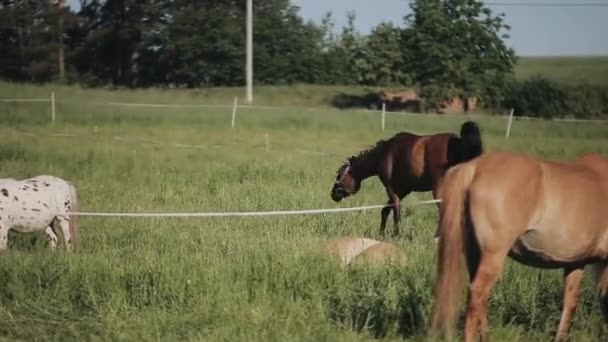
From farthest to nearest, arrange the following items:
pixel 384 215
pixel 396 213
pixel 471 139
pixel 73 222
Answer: pixel 396 213 < pixel 384 215 < pixel 471 139 < pixel 73 222

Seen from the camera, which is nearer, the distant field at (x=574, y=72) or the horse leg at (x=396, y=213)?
the horse leg at (x=396, y=213)

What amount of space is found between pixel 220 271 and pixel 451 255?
8.05 feet

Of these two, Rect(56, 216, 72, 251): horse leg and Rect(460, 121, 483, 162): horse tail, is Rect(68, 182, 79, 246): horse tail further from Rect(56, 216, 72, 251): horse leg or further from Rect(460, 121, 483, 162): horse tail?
Rect(460, 121, 483, 162): horse tail

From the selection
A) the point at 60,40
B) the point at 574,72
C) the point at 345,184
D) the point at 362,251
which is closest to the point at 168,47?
the point at 60,40

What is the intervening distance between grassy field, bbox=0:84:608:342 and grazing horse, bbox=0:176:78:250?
0.24m

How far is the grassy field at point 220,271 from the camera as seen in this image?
6.19 metres

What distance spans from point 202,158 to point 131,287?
1254 cm

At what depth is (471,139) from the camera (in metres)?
10.4

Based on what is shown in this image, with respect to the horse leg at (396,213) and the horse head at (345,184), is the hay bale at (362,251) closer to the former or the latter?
the horse leg at (396,213)

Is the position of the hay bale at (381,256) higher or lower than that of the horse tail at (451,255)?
lower

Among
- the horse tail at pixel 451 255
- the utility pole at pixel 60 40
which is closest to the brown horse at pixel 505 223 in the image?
the horse tail at pixel 451 255

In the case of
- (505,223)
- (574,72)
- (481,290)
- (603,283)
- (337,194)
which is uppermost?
(574,72)

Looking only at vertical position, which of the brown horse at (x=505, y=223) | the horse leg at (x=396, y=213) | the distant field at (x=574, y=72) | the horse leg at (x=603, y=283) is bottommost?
the horse leg at (x=396, y=213)

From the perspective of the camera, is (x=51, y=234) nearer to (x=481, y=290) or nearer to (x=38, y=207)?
(x=38, y=207)
